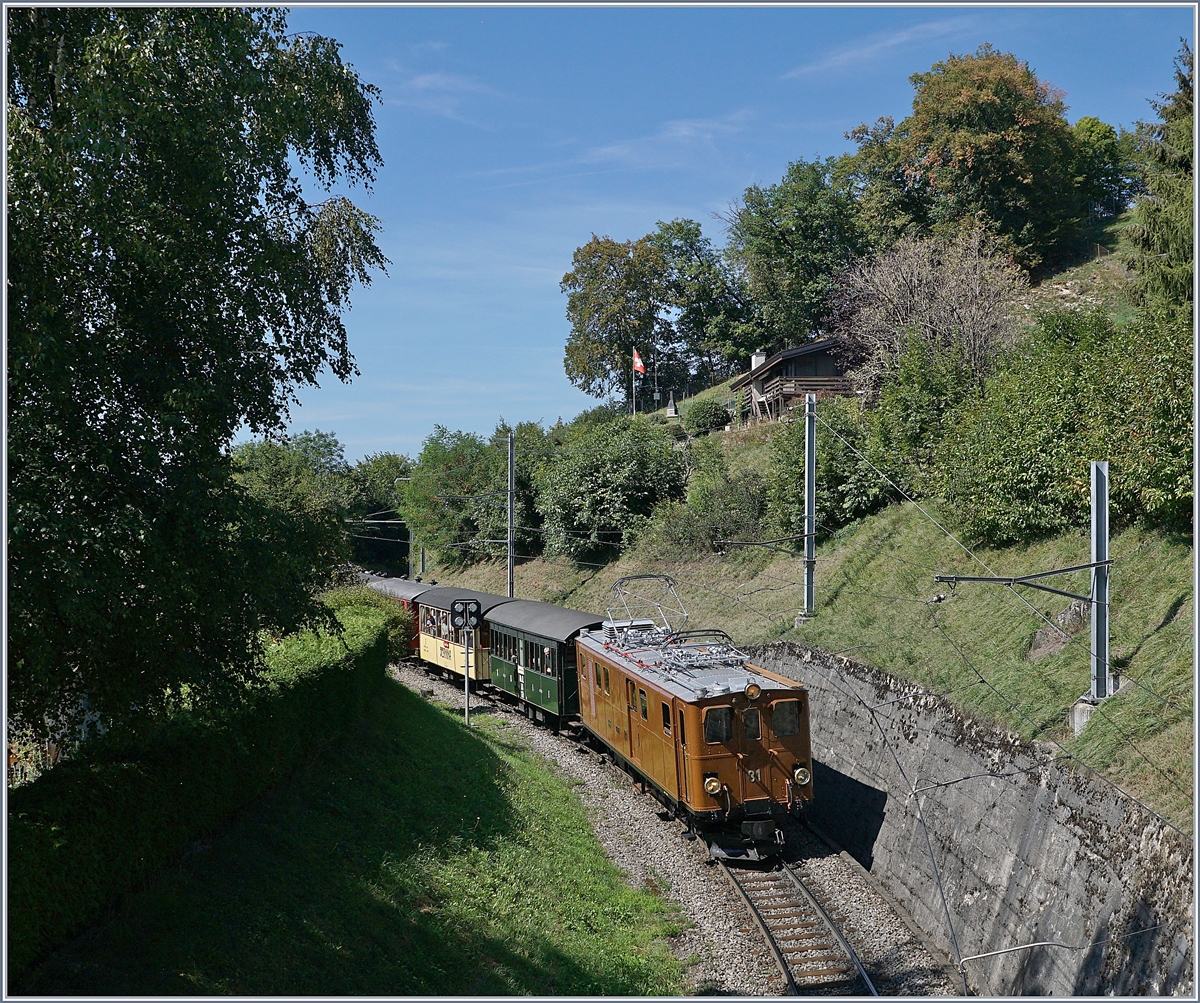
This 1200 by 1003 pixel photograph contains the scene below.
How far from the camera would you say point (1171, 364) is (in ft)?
45.0

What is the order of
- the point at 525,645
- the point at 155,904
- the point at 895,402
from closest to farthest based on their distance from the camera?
the point at 155,904, the point at 525,645, the point at 895,402

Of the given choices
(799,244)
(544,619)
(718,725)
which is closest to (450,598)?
(544,619)

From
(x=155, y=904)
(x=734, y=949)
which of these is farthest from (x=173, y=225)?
(x=734, y=949)

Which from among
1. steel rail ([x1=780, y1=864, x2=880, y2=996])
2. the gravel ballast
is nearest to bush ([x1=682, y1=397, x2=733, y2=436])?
the gravel ballast

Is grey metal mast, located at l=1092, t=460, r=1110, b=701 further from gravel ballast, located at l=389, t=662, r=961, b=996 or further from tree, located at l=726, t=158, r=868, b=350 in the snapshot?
tree, located at l=726, t=158, r=868, b=350

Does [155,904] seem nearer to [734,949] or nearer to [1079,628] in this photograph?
[734,949]

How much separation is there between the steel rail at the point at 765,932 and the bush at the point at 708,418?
33956 mm

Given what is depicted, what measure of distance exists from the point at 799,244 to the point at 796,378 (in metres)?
14.4

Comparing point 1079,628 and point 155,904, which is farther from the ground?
point 1079,628

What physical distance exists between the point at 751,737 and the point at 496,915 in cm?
462

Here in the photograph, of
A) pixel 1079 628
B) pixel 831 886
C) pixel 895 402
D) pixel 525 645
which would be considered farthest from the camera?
pixel 895 402

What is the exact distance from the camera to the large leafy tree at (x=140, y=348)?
23.1 feet

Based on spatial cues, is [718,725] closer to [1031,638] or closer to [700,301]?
[1031,638]

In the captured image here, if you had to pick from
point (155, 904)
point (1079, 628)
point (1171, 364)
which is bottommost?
point (155, 904)
